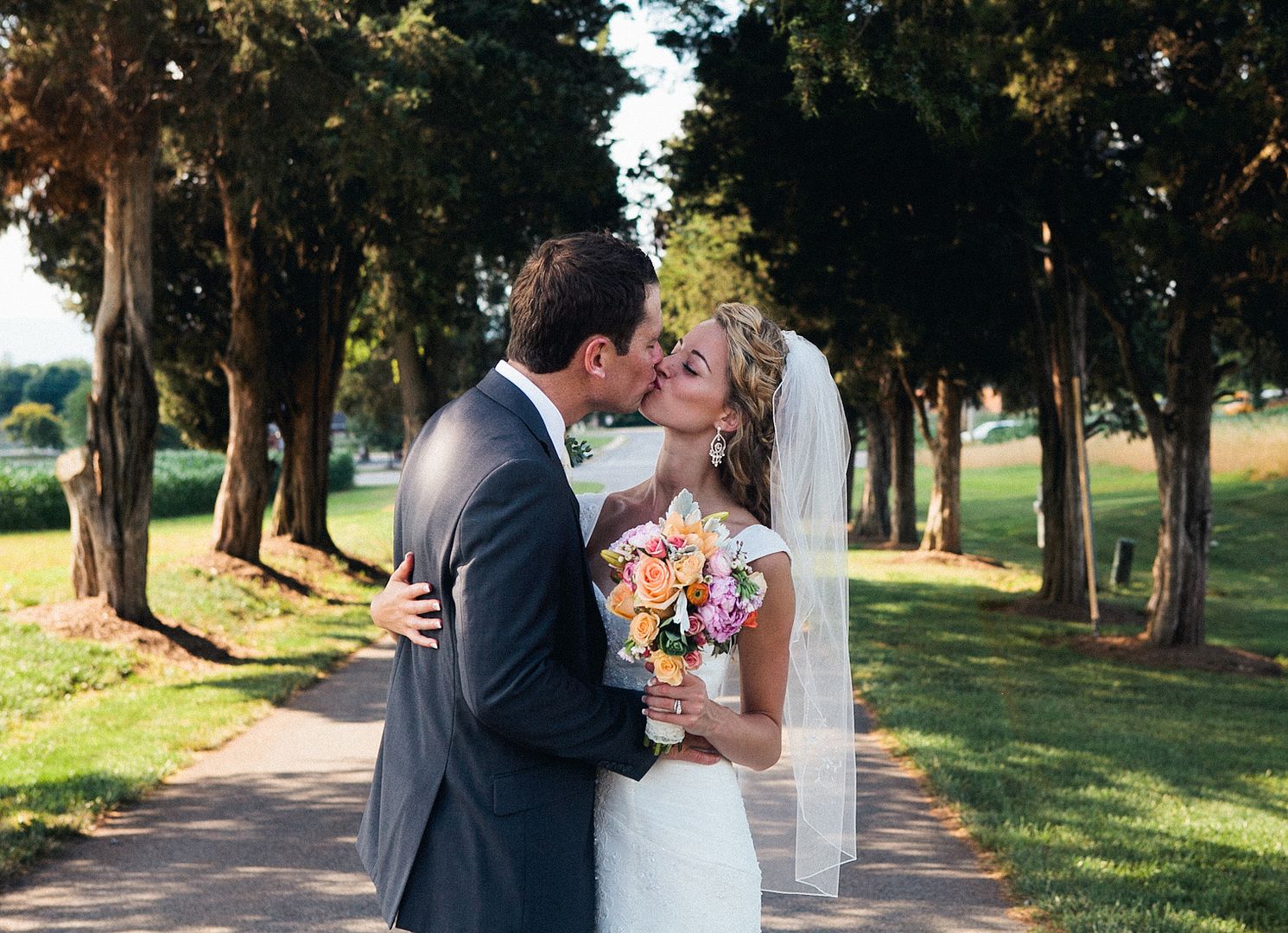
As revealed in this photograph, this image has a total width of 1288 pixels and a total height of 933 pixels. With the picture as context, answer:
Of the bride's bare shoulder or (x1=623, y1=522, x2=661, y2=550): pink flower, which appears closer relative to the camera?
(x1=623, y1=522, x2=661, y2=550): pink flower

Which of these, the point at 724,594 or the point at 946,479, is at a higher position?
the point at 724,594

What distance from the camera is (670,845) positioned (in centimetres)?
318

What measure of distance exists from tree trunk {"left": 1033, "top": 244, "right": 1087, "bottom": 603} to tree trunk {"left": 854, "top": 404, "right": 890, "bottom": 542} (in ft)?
43.3

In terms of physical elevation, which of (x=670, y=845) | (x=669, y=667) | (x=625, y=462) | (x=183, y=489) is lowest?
(x=183, y=489)

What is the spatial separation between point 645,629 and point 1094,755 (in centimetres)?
745

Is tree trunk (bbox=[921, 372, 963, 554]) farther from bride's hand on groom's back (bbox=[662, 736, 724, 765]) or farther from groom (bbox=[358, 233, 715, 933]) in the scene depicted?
groom (bbox=[358, 233, 715, 933])

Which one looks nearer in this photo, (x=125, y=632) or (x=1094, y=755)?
(x=1094, y=755)

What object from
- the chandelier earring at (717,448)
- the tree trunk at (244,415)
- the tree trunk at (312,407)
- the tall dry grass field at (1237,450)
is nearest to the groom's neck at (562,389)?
the chandelier earring at (717,448)

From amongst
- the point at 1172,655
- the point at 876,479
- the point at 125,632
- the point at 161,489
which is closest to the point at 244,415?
the point at 125,632

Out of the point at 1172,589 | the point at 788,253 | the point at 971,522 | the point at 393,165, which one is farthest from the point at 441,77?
the point at 971,522

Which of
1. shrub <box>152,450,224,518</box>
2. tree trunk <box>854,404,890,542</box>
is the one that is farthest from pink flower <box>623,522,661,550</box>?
shrub <box>152,450,224,518</box>

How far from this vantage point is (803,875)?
392 cm

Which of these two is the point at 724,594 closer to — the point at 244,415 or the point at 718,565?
the point at 718,565

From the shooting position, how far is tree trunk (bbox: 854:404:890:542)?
3334 centimetres
